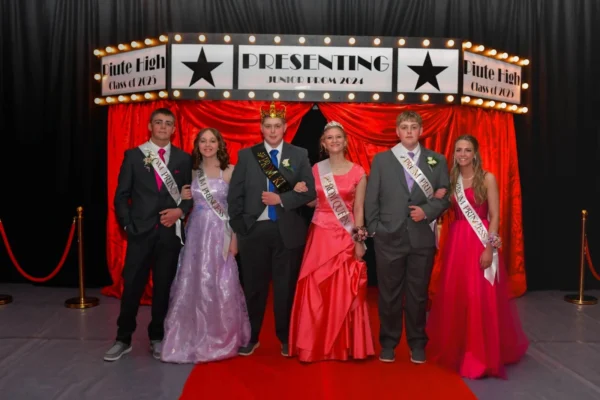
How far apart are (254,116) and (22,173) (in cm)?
299

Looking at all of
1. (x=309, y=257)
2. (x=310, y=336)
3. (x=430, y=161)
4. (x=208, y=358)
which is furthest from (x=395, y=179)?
(x=208, y=358)

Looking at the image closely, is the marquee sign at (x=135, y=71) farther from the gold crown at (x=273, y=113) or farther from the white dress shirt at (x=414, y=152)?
the white dress shirt at (x=414, y=152)

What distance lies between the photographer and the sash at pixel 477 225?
3215 millimetres

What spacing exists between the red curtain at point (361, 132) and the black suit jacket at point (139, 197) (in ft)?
5.20

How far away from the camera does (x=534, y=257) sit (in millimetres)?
5938

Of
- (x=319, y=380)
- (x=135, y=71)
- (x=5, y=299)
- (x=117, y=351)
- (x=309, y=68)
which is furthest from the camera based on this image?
(x=5, y=299)

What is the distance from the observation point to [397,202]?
320cm

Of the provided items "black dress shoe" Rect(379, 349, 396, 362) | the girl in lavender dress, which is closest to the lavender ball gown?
the girl in lavender dress

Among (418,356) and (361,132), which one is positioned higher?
(361,132)

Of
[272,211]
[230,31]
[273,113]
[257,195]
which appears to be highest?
[230,31]

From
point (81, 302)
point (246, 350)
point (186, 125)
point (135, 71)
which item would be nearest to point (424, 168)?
point (246, 350)

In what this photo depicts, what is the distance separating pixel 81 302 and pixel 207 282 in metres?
2.17

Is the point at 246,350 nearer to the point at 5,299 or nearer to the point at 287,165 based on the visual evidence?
the point at 287,165

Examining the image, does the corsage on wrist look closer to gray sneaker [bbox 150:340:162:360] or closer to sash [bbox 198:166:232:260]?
sash [bbox 198:166:232:260]
